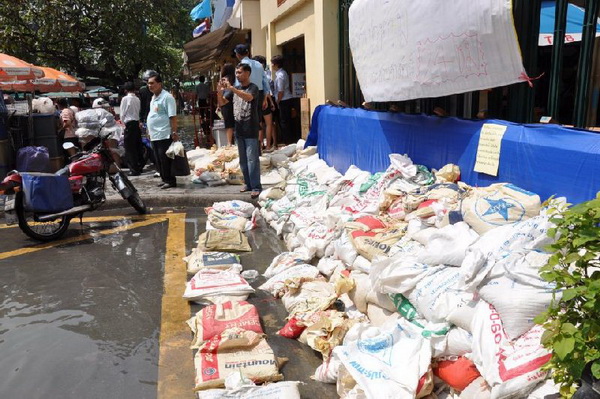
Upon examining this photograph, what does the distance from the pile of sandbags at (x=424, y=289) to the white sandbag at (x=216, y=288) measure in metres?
0.26

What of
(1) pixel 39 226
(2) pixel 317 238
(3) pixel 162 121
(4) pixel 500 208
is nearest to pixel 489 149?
(4) pixel 500 208

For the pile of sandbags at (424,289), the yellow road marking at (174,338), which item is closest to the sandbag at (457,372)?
the pile of sandbags at (424,289)

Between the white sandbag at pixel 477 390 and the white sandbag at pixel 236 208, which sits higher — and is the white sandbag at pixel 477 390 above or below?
above

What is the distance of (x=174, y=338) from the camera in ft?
11.3

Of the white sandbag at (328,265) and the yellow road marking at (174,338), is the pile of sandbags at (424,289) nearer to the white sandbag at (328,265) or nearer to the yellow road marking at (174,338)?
the white sandbag at (328,265)

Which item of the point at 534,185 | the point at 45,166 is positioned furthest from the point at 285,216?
the point at 45,166

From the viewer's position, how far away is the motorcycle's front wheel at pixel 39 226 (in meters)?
5.58

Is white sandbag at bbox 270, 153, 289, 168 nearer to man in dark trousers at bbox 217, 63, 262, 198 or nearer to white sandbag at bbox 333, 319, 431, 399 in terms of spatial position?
man in dark trousers at bbox 217, 63, 262, 198

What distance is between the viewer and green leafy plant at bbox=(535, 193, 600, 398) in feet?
5.29

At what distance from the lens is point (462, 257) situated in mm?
2900

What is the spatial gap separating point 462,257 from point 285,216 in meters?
3.04

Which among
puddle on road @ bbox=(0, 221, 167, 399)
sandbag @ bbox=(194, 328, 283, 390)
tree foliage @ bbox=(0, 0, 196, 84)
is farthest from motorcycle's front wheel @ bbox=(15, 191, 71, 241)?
tree foliage @ bbox=(0, 0, 196, 84)

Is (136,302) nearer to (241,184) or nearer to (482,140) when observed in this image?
(482,140)

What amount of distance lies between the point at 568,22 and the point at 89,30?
60.1 ft
